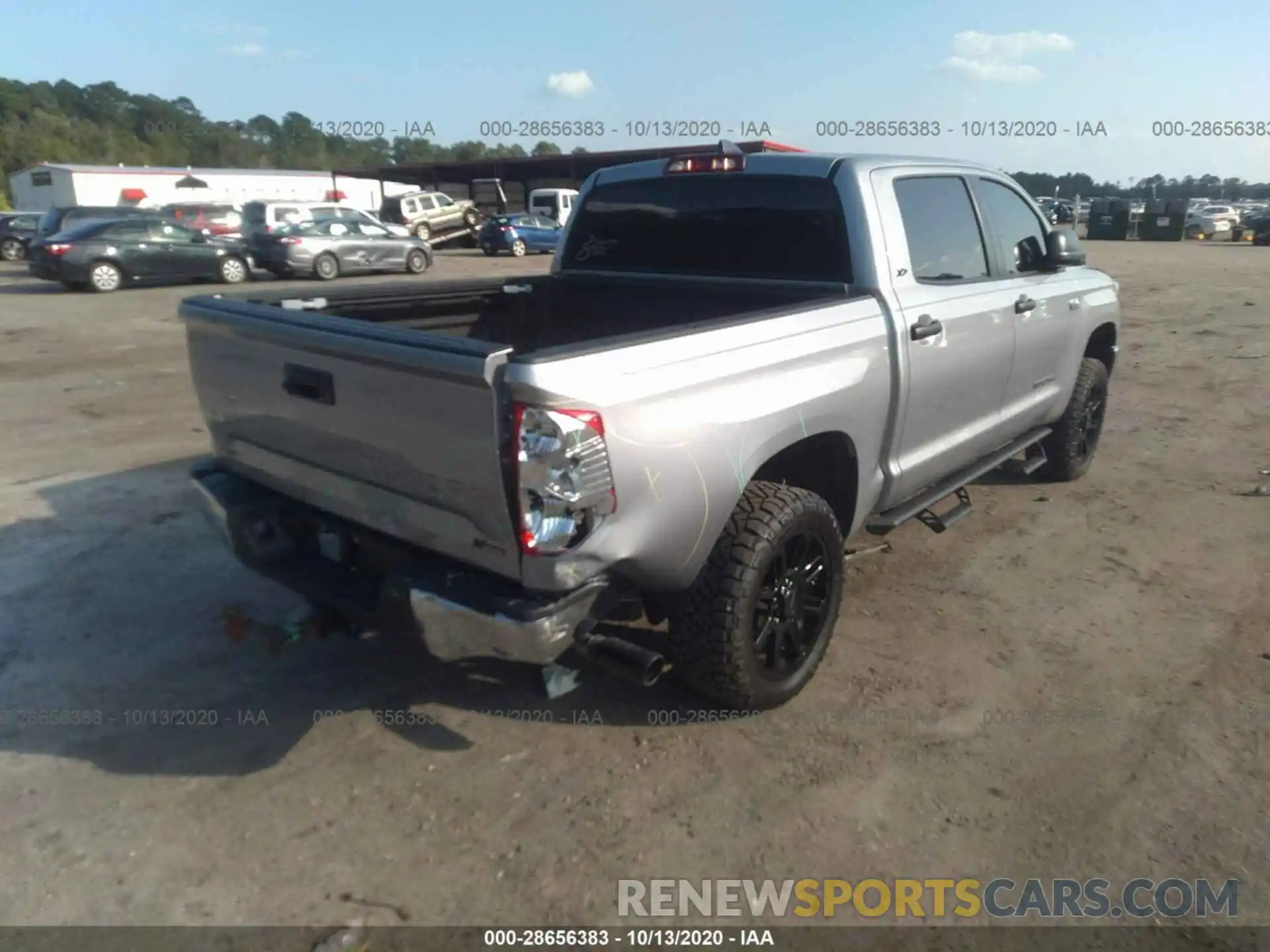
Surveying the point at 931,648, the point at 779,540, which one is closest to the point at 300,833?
the point at 779,540

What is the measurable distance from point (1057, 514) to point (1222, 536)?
0.84 m

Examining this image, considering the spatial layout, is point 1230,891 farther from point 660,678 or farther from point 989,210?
point 989,210

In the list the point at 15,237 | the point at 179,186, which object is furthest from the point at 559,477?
the point at 179,186

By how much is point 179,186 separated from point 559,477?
5270 centimetres

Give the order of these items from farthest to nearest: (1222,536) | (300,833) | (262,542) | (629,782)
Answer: (1222,536), (262,542), (629,782), (300,833)

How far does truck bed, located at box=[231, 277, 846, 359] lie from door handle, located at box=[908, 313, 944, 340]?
1.08 ft

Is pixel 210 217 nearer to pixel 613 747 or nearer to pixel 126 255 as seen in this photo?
pixel 126 255

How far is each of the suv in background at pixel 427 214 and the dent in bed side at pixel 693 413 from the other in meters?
31.3

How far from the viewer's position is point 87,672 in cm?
380

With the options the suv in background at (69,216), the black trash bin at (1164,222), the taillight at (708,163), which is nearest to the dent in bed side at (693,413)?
the taillight at (708,163)

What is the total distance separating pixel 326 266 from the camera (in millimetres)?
20984

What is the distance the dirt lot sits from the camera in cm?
274

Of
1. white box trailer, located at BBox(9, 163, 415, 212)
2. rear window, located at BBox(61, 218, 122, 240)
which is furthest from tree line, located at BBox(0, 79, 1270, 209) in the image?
rear window, located at BBox(61, 218, 122, 240)

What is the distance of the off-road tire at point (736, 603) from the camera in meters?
3.14
